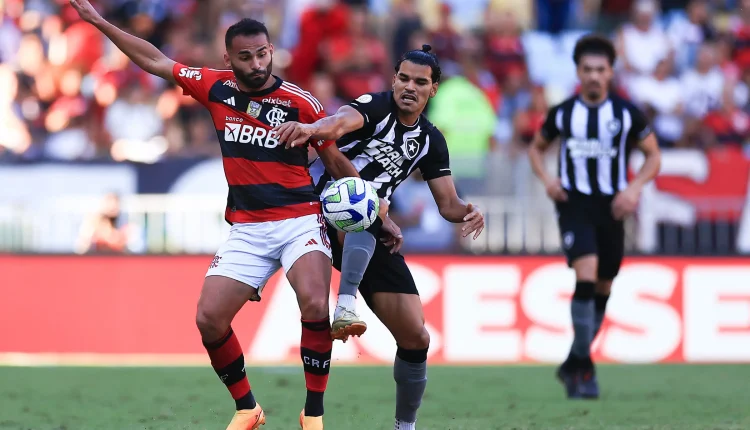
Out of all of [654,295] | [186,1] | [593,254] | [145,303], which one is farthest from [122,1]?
[593,254]

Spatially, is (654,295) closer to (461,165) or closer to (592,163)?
(461,165)

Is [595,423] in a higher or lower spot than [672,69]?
lower

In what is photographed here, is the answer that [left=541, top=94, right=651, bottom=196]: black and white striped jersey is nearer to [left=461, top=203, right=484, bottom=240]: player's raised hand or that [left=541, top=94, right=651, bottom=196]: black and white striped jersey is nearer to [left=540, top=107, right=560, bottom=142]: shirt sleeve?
[left=540, top=107, right=560, bottom=142]: shirt sleeve

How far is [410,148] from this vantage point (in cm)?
716

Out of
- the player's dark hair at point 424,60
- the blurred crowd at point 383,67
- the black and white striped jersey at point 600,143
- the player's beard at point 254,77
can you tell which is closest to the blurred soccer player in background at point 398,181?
the player's dark hair at point 424,60

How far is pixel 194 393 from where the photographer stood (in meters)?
9.88

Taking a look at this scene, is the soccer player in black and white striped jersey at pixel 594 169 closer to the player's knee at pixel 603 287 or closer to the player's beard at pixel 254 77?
the player's knee at pixel 603 287

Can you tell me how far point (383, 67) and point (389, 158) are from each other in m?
8.69

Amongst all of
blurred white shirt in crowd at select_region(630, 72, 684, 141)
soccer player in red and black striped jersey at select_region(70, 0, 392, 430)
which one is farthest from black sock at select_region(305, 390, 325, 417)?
blurred white shirt in crowd at select_region(630, 72, 684, 141)

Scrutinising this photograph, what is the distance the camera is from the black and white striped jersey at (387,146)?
7066mm

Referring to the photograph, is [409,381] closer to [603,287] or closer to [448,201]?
[448,201]

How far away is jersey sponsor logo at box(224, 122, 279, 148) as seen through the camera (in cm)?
695

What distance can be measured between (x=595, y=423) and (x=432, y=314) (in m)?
5.26

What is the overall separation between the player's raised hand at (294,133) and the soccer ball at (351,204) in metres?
0.33
